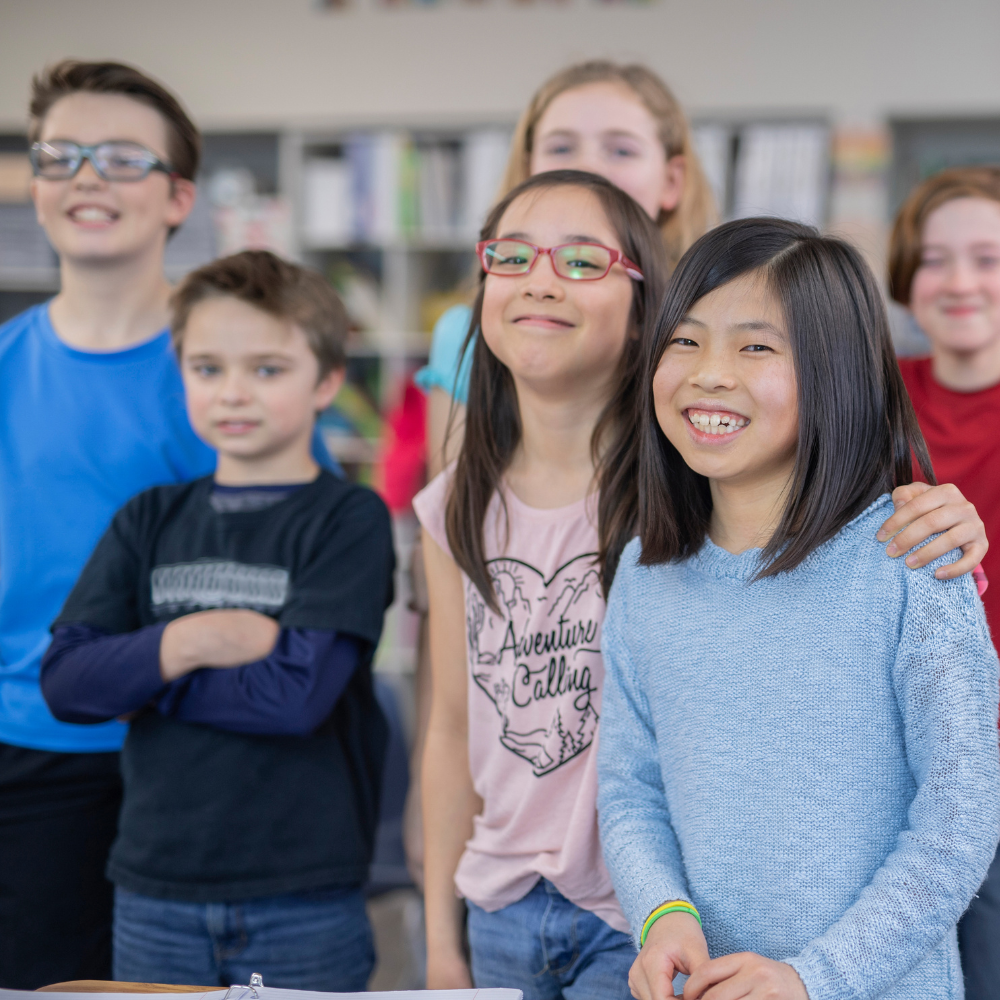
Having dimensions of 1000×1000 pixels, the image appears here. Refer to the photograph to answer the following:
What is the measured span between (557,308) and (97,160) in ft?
2.69

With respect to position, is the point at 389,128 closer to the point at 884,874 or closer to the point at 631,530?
the point at 631,530

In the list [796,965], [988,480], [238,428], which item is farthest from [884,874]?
[238,428]

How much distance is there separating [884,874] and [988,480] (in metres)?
0.69

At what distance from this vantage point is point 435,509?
54.2 inches

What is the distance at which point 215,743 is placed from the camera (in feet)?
4.52

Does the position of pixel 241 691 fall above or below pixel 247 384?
below

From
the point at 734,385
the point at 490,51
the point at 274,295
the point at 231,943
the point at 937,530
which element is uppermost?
the point at 490,51

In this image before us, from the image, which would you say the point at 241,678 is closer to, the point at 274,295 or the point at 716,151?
the point at 274,295

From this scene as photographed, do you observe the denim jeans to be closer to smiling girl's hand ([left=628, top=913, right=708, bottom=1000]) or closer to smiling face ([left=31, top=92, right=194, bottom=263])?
smiling girl's hand ([left=628, top=913, right=708, bottom=1000])

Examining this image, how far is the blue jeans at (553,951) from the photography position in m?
1.16

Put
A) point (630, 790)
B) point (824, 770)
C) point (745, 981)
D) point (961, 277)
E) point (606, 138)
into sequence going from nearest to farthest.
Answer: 1. point (745, 981)
2. point (824, 770)
3. point (630, 790)
4. point (961, 277)
5. point (606, 138)

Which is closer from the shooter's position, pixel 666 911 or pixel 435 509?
pixel 666 911

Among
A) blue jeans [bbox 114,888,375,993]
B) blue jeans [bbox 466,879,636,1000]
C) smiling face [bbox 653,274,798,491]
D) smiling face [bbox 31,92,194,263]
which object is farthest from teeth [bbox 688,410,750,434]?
smiling face [bbox 31,92,194,263]

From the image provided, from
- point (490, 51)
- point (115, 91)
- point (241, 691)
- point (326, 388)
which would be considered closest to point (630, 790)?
point (241, 691)
